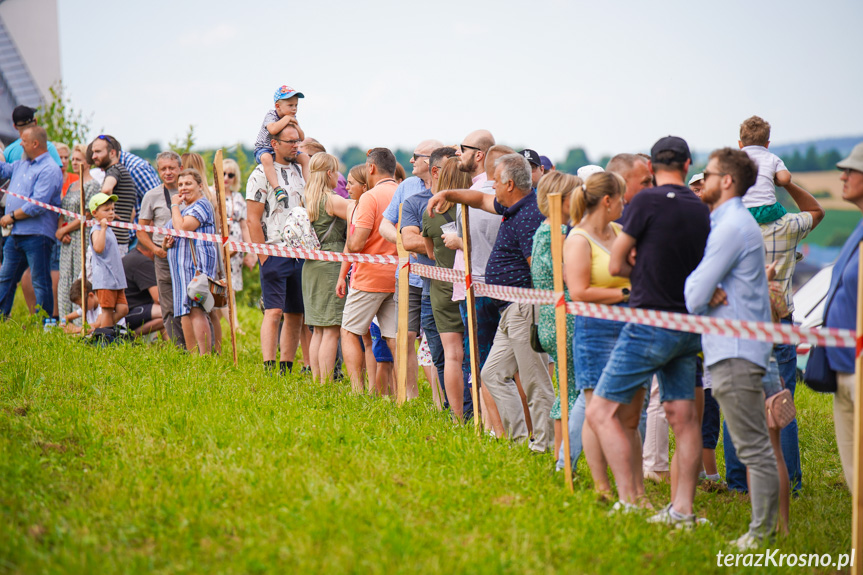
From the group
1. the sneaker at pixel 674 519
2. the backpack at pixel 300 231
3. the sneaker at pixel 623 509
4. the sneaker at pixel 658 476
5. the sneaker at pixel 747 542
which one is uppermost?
the backpack at pixel 300 231

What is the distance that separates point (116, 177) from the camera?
9.66 metres

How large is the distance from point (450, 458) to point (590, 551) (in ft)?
4.74

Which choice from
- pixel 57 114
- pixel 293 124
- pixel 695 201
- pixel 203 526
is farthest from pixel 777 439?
pixel 57 114

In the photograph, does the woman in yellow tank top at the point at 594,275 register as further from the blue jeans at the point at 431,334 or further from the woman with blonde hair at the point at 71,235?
the woman with blonde hair at the point at 71,235

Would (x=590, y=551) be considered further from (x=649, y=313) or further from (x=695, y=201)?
(x=695, y=201)

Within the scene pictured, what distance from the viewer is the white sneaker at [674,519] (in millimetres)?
4535

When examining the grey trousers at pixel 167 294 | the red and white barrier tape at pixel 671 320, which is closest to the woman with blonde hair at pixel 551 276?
the red and white barrier tape at pixel 671 320

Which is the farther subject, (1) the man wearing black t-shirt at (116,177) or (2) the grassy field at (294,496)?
(1) the man wearing black t-shirt at (116,177)

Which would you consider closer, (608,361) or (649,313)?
(649,313)

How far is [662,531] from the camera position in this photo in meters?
4.40

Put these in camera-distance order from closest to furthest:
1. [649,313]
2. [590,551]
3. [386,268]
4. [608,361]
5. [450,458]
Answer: [590,551] → [649,313] → [608,361] → [450,458] → [386,268]

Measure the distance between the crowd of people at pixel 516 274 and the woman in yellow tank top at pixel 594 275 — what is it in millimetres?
14

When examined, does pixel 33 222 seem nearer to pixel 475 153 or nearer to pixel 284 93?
pixel 284 93

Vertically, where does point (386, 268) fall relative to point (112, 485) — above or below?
above
